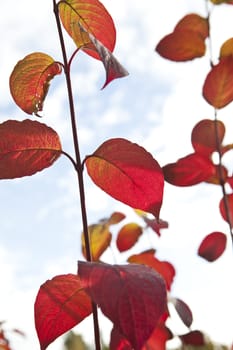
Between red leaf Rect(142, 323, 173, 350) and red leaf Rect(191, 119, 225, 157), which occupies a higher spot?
red leaf Rect(191, 119, 225, 157)

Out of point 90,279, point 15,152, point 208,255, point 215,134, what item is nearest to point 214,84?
point 215,134

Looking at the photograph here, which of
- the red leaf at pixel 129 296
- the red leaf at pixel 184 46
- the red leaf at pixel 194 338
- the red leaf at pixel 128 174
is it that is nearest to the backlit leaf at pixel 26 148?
the red leaf at pixel 128 174

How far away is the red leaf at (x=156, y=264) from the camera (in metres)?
1.10

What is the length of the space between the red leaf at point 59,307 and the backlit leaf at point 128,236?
0.67 m

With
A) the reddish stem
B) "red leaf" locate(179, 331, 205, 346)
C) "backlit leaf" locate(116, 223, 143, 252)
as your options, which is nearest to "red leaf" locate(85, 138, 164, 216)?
A: the reddish stem

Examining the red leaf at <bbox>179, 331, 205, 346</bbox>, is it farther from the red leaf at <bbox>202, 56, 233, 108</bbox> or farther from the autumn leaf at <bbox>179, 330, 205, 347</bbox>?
the red leaf at <bbox>202, 56, 233, 108</bbox>

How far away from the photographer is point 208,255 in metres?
1.08

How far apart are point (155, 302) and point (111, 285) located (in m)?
0.04

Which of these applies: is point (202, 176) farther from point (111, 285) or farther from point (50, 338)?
point (111, 285)

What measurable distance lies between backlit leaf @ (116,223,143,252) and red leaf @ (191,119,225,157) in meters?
0.36

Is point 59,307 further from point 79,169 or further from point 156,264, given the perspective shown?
point 156,264

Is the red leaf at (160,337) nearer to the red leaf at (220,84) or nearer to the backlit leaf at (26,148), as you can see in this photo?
the red leaf at (220,84)

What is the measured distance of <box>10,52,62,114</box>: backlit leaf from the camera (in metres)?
0.72

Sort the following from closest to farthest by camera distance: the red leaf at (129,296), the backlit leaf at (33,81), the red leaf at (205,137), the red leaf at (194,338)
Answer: the red leaf at (129,296) → the backlit leaf at (33,81) → the red leaf at (205,137) → the red leaf at (194,338)
